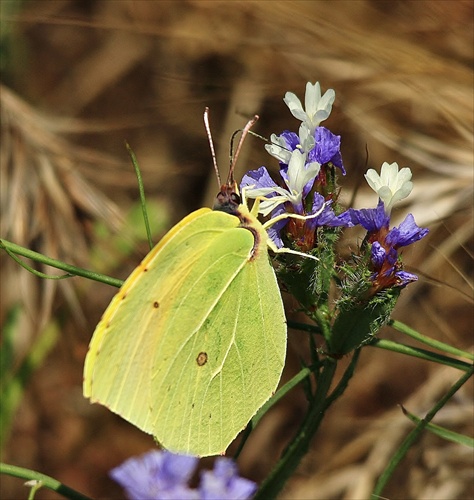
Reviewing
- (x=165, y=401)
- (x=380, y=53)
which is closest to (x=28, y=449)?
(x=165, y=401)

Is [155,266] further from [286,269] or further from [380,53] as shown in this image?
[380,53]

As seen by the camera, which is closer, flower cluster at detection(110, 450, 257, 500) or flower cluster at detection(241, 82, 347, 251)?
flower cluster at detection(241, 82, 347, 251)

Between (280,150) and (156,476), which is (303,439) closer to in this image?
(156,476)

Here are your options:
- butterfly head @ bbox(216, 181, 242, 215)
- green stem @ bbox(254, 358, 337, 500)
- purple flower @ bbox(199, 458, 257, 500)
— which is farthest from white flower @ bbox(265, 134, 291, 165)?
purple flower @ bbox(199, 458, 257, 500)

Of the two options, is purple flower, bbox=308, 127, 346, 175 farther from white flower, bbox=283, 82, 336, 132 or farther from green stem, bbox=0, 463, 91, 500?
green stem, bbox=0, 463, 91, 500

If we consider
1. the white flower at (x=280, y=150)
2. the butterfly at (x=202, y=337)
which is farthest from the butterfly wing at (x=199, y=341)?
the white flower at (x=280, y=150)

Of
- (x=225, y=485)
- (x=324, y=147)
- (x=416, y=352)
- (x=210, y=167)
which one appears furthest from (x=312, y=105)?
(x=210, y=167)
